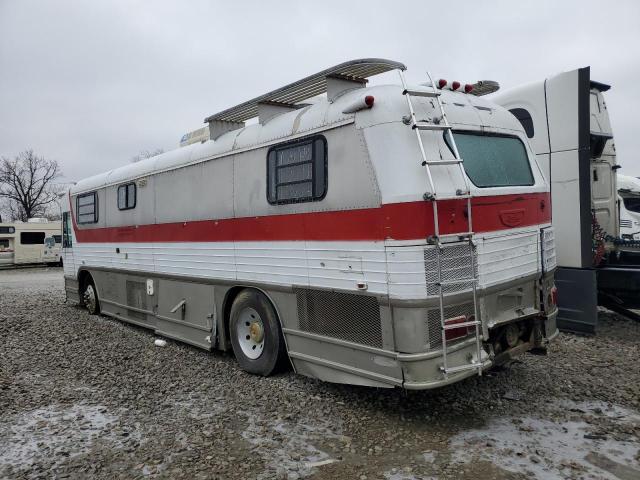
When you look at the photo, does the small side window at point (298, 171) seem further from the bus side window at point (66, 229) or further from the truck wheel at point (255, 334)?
the bus side window at point (66, 229)

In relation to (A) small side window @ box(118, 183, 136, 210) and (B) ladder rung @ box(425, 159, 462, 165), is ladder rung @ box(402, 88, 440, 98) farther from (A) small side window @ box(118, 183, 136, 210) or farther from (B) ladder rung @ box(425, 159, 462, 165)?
(A) small side window @ box(118, 183, 136, 210)

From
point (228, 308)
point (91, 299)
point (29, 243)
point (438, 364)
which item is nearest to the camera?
point (438, 364)

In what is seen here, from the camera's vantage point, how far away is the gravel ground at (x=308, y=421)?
3670mm

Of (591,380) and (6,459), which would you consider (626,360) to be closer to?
(591,380)

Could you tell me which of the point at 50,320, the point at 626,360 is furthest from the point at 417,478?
the point at 50,320

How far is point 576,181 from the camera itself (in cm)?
679

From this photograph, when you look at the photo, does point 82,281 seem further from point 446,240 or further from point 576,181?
point 576,181

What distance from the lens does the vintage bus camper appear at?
13.4 ft

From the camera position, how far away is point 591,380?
5.25 metres

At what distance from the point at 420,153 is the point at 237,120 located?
3.11 metres

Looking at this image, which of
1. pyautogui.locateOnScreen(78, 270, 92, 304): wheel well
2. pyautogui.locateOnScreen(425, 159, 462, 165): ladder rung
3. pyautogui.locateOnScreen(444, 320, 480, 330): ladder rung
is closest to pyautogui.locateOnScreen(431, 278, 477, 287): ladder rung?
pyautogui.locateOnScreen(444, 320, 480, 330): ladder rung

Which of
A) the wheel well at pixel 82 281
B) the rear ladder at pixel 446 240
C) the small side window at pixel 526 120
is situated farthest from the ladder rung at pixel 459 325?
the wheel well at pixel 82 281

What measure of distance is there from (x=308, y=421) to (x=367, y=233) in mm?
1766

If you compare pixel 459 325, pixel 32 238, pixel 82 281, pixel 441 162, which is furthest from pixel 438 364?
pixel 32 238
